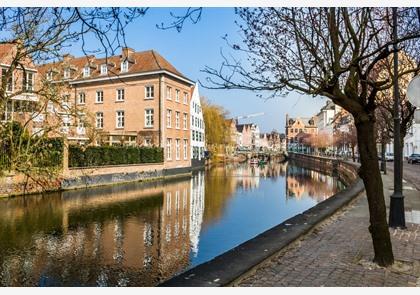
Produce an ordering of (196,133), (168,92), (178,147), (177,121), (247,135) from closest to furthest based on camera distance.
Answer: (168,92) → (177,121) → (178,147) → (196,133) → (247,135)

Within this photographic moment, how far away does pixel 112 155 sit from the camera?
20766 mm

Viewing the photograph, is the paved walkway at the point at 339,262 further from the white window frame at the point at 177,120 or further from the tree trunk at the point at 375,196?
the white window frame at the point at 177,120

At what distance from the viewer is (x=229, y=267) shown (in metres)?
4.00

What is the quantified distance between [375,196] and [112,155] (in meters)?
17.8

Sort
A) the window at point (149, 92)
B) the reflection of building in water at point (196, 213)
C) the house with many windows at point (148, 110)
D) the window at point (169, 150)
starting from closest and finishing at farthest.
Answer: the reflection of building in water at point (196, 213) → the house with many windows at point (148, 110) → the window at point (149, 92) → the window at point (169, 150)

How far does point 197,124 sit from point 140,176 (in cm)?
482

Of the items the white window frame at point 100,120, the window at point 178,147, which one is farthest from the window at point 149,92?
the white window frame at point 100,120

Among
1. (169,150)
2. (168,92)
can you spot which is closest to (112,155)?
(169,150)

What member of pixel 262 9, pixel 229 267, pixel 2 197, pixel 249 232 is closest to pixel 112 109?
pixel 2 197

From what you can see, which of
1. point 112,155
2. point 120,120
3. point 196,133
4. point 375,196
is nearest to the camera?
point 375,196

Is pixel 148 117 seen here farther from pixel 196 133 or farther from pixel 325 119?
pixel 325 119

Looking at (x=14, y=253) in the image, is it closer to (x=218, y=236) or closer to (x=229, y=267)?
(x=218, y=236)

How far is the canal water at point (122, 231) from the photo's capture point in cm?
628

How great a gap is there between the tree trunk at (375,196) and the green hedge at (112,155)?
14471 mm
